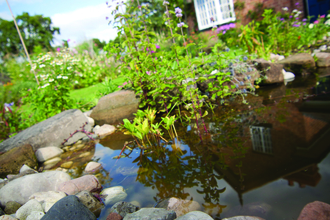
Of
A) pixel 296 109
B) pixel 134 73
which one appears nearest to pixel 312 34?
pixel 296 109

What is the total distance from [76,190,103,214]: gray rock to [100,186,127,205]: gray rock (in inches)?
2.6

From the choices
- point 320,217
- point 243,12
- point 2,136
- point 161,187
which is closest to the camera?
point 320,217

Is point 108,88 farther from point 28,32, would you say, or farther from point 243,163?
point 28,32

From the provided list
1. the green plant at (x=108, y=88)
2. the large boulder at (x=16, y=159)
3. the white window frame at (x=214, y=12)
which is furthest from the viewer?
the white window frame at (x=214, y=12)

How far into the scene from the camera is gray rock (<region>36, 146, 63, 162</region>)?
280 centimetres

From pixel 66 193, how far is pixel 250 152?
1.74 metres

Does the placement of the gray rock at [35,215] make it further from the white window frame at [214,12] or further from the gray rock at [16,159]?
the white window frame at [214,12]

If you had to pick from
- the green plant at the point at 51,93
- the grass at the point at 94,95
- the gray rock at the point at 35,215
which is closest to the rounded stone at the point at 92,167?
the gray rock at the point at 35,215

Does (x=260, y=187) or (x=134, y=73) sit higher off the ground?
(x=134, y=73)

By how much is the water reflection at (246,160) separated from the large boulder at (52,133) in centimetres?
103

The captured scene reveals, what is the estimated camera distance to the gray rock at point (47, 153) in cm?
280

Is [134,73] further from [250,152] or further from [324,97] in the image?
[324,97]

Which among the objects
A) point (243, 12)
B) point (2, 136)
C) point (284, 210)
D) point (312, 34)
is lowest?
point (284, 210)

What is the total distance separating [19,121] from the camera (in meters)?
4.56
